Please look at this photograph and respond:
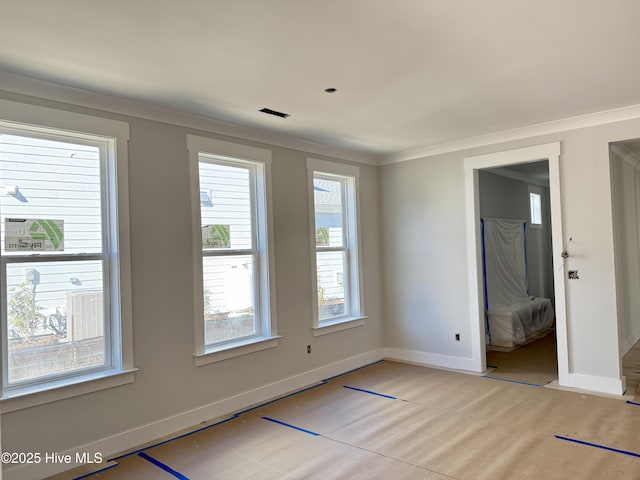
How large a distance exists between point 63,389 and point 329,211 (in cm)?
334

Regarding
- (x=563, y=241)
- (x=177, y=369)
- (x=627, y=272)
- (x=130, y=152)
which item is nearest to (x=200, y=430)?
(x=177, y=369)

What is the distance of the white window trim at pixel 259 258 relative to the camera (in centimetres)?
397

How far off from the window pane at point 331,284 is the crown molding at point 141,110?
4.06 feet

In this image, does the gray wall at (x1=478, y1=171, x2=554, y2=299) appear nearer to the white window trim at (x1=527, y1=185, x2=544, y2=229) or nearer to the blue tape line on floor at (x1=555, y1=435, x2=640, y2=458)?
the white window trim at (x1=527, y1=185, x2=544, y2=229)

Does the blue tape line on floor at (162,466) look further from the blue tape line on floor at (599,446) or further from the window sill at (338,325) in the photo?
the blue tape line on floor at (599,446)

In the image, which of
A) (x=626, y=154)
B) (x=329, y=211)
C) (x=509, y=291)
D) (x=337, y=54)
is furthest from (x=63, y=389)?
(x=626, y=154)

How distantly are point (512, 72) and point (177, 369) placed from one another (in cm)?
346

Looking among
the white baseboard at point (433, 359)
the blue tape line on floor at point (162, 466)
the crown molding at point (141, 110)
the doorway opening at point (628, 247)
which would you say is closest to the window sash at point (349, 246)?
the crown molding at point (141, 110)

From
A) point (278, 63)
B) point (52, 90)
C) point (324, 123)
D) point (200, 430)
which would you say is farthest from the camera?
point (324, 123)

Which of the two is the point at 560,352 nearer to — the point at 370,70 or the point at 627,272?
the point at 627,272

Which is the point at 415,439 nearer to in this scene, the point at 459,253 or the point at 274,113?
the point at 459,253

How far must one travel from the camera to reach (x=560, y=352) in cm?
460

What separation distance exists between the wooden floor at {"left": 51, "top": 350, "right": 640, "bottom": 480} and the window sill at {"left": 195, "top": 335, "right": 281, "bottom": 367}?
534 millimetres

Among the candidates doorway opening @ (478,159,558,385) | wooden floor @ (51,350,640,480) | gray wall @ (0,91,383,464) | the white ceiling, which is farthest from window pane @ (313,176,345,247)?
doorway opening @ (478,159,558,385)
